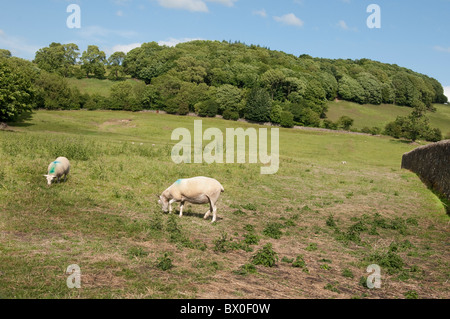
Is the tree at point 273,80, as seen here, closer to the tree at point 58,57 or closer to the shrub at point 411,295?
the tree at point 58,57

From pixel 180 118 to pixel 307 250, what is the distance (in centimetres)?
9550

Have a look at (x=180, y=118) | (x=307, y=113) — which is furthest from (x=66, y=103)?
(x=307, y=113)

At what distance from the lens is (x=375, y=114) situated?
141625 millimetres

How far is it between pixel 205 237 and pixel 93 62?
160m

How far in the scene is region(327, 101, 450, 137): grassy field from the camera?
5027 inches

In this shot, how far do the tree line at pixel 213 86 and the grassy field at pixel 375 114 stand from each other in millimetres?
5176

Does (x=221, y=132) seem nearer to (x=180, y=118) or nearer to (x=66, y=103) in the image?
(x=180, y=118)

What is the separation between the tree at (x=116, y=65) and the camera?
163 meters

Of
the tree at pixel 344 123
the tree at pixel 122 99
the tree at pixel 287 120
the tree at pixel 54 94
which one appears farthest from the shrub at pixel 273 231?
the tree at pixel 122 99

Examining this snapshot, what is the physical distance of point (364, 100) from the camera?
161750 millimetres

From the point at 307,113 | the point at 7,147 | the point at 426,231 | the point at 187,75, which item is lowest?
the point at 426,231

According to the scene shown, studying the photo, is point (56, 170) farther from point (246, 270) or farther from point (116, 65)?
point (116, 65)

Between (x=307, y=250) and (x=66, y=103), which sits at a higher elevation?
(x=66, y=103)

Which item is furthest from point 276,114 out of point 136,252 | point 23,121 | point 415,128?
point 136,252
